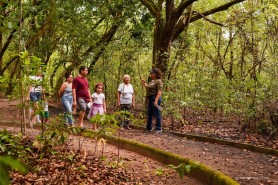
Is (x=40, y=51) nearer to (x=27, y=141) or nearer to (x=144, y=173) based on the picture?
(x=27, y=141)

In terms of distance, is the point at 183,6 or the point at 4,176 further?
the point at 183,6

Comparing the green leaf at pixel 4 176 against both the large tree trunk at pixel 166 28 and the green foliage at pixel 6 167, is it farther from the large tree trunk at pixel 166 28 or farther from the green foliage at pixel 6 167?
the large tree trunk at pixel 166 28

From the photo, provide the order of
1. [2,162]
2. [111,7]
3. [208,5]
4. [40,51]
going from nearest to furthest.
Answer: [2,162], [111,7], [40,51], [208,5]

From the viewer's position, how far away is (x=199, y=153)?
27.7 ft

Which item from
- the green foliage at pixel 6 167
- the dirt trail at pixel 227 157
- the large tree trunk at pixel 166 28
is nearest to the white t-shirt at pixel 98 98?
the dirt trail at pixel 227 157

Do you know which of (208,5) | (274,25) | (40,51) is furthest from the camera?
(208,5)

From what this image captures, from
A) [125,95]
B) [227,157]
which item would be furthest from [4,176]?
[125,95]

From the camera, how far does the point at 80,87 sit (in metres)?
10.6

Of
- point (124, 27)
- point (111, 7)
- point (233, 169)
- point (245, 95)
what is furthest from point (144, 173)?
point (124, 27)

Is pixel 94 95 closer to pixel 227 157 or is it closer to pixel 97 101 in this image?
pixel 97 101

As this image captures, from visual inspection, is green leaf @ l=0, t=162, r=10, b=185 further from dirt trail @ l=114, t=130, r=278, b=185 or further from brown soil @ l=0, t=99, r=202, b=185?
dirt trail @ l=114, t=130, r=278, b=185

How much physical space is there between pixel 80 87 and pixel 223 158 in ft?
Result: 15.1

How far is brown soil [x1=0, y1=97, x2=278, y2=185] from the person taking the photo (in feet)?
20.6

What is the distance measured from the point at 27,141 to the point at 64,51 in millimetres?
16242
